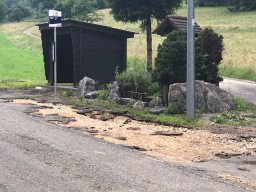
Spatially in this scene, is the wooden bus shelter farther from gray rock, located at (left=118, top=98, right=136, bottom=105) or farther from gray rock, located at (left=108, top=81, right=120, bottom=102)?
gray rock, located at (left=118, top=98, right=136, bottom=105)

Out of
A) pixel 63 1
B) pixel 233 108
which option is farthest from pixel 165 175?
pixel 63 1

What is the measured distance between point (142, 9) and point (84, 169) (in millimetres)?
17877

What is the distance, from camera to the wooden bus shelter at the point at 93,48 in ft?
68.6

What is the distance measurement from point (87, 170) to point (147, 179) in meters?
1.00

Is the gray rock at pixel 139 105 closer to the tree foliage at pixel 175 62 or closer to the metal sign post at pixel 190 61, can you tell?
the tree foliage at pixel 175 62

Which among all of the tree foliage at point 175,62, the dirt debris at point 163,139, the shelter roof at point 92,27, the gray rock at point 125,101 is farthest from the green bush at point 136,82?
the shelter roof at point 92,27

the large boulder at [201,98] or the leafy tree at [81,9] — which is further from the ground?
the leafy tree at [81,9]

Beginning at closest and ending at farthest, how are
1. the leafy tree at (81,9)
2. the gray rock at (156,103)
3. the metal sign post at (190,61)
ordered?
the metal sign post at (190,61), the gray rock at (156,103), the leafy tree at (81,9)

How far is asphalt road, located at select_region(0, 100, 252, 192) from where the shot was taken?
663cm

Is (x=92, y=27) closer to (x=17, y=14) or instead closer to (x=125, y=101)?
(x=125, y=101)

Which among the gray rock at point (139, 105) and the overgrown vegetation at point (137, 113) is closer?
the overgrown vegetation at point (137, 113)

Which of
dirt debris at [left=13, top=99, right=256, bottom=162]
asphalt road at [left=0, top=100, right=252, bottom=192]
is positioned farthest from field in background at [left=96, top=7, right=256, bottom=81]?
asphalt road at [left=0, top=100, right=252, bottom=192]

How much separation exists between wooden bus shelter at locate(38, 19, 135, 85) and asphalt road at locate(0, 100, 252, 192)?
1094 cm

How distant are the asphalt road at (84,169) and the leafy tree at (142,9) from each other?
50.1ft
